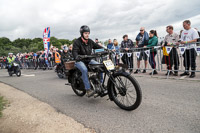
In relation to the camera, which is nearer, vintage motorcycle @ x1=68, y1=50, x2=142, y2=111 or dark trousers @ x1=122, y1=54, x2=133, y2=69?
vintage motorcycle @ x1=68, y1=50, x2=142, y2=111

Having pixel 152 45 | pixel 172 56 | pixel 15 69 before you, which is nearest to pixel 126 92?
pixel 172 56

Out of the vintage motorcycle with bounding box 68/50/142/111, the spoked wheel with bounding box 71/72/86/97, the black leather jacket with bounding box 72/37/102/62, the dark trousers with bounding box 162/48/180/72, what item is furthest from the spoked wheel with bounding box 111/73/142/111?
the dark trousers with bounding box 162/48/180/72

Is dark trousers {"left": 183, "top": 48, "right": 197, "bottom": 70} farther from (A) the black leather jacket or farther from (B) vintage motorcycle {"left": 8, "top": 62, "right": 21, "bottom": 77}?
(B) vintage motorcycle {"left": 8, "top": 62, "right": 21, "bottom": 77}

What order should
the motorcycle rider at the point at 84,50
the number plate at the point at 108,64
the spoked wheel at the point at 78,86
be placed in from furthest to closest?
1. the spoked wheel at the point at 78,86
2. the motorcycle rider at the point at 84,50
3. the number plate at the point at 108,64

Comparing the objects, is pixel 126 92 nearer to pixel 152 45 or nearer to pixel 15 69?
pixel 152 45

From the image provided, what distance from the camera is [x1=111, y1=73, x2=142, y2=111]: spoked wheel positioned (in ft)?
9.94

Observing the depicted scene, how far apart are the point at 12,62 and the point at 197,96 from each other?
12986 millimetres

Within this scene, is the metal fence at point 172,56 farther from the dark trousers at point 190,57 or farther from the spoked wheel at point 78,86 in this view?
the spoked wheel at point 78,86

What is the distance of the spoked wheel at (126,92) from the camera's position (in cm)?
303

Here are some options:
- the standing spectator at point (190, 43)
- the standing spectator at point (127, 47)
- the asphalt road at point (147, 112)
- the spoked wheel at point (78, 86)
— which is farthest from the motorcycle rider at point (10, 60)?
the standing spectator at point (190, 43)

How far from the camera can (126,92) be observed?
3314mm

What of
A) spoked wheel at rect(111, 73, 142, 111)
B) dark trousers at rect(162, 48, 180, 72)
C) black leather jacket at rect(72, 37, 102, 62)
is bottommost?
spoked wheel at rect(111, 73, 142, 111)

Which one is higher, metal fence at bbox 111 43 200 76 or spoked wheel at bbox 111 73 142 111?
metal fence at bbox 111 43 200 76

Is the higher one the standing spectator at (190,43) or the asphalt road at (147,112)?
the standing spectator at (190,43)
